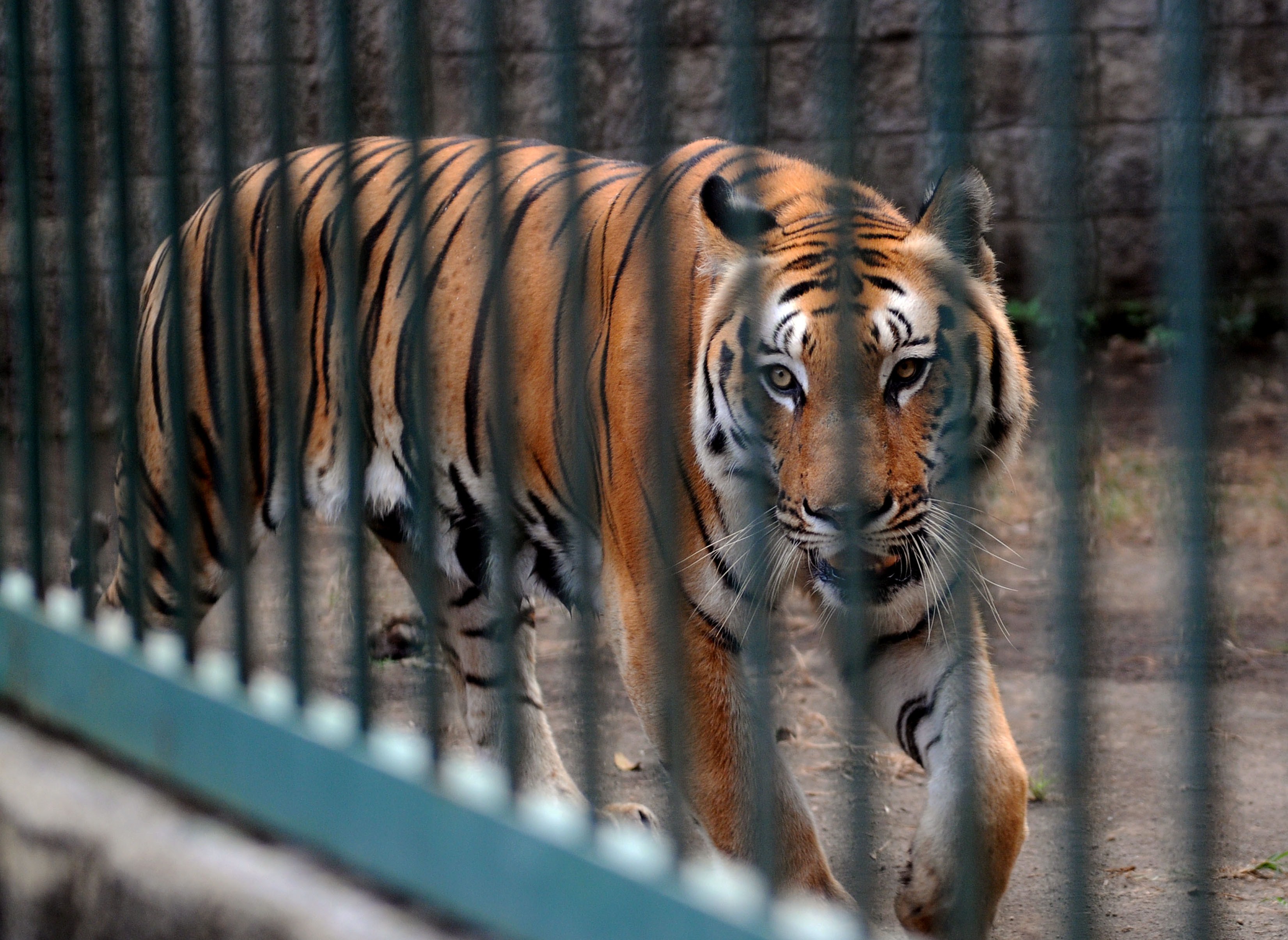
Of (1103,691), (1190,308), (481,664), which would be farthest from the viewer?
(1103,691)

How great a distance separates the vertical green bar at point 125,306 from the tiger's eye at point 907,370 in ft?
4.04

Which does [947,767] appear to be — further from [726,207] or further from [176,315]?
[176,315]

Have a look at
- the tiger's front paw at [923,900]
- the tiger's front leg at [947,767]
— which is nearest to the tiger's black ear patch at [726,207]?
the tiger's front leg at [947,767]

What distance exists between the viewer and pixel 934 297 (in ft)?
8.46

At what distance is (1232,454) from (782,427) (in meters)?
4.05

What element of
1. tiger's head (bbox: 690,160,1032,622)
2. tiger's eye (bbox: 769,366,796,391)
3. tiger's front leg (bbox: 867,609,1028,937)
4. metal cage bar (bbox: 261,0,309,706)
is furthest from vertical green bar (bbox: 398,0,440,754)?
tiger's front leg (bbox: 867,609,1028,937)

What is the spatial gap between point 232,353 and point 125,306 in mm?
306

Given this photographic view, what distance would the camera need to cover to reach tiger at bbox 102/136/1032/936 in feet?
7.97

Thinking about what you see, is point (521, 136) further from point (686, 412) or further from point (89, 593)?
point (89, 593)

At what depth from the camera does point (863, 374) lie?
2.50 meters

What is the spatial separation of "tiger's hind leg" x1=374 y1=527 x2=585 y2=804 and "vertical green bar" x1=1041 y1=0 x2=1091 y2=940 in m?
2.71

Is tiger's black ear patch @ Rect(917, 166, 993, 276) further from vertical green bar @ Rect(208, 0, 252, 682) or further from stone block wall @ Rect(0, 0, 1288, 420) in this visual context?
stone block wall @ Rect(0, 0, 1288, 420)

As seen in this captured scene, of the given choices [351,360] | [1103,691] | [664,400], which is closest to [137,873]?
[351,360]

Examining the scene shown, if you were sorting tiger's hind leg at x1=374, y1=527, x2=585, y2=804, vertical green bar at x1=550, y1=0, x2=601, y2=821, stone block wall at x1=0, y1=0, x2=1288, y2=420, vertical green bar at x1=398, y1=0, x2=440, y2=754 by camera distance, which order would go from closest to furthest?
vertical green bar at x1=550, y1=0, x2=601, y2=821 → vertical green bar at x1=398, y1=0, x2=440, y2=754 → tiger's hind leg at x1=374, y1=527, x2=585, y2=804 → stone block wall at x1=0, y1=0, x2=1288, y2=420
